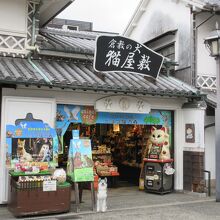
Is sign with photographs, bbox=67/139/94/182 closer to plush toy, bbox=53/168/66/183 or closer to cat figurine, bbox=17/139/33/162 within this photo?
plush toy, bbox=53/168/66/183

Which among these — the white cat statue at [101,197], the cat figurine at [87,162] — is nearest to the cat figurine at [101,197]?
the white cat statue at [101,197]

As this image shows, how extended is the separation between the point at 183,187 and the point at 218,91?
393cm

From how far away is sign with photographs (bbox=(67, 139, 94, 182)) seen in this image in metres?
10.3

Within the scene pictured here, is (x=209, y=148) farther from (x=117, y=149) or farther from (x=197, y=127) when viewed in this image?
(x=117, y=149)

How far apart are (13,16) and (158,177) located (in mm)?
7348

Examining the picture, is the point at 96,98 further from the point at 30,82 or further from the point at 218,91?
the point at 218,91

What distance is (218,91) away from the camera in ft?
39.5

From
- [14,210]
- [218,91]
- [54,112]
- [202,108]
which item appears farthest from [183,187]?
[14,210]

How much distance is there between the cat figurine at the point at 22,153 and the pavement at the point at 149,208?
1.50 metres

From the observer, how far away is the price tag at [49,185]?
31.7 ft

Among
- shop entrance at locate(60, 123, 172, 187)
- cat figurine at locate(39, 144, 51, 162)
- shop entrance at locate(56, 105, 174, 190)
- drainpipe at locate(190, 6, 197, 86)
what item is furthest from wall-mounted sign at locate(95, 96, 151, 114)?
drainpipe at locate(190, 6, 197, 86)

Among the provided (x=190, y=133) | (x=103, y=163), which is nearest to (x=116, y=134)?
(x=103, y=163)

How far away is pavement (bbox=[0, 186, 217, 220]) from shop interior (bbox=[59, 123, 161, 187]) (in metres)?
1.88

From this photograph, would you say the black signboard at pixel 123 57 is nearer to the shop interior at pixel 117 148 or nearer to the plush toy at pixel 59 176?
the shop interior at pixel 117 148
